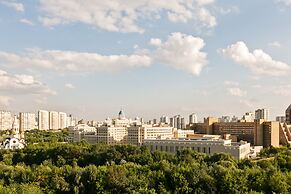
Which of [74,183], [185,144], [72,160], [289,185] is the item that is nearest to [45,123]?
[185,144]

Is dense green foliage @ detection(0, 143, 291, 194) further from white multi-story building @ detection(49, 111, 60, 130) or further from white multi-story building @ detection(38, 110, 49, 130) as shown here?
white multi-story building @ detection(49, 111, 60, 130)

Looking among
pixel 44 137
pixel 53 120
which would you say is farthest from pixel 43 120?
pixel 44 137

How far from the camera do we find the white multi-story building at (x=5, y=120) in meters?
58.1

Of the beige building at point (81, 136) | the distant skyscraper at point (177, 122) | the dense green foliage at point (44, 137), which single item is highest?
the distant skyscraper at point (177, 122)

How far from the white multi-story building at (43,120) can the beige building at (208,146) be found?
109 ft

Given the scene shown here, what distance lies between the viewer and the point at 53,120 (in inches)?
2606

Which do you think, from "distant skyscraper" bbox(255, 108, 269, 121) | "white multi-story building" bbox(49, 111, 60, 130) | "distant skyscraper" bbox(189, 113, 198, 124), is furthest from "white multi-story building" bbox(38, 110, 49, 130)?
"distant skyscraper" bbox(255, 108, 269, 121)

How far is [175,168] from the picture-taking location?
49.2 ft

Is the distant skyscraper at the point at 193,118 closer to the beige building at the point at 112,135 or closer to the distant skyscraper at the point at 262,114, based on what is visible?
the distant skyscraper at the point at 262,114

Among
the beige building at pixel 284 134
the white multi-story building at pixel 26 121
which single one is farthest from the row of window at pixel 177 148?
the white multi-story building at pixel 26 121

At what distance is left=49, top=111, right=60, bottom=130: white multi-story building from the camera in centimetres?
6557

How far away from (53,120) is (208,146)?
135 ft

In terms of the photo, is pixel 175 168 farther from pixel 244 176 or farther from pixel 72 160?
pixel 72 160

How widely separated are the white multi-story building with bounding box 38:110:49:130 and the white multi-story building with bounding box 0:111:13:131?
4493mm
